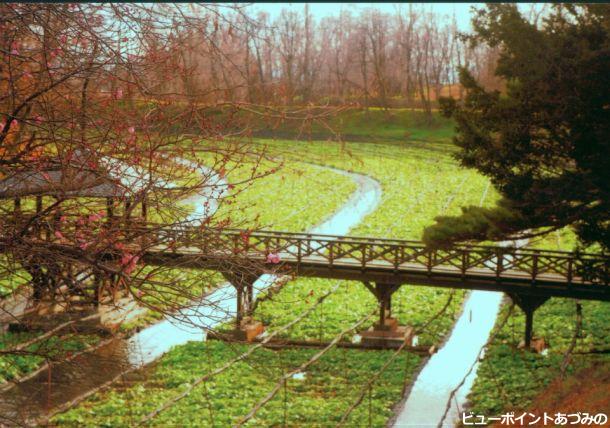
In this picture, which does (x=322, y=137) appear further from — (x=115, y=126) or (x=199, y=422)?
(x=115, y=126)

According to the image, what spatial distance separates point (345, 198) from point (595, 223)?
28376 mm

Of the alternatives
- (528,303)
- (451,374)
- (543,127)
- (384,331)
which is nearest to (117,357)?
(543,127)

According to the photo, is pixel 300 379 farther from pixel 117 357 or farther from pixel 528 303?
pixel 117 357

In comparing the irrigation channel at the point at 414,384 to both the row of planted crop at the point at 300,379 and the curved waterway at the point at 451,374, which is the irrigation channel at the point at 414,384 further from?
the row of planted crop at the point at 300,379

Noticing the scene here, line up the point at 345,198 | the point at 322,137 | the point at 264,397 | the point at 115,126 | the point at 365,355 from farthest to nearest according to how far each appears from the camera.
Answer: the point at 322,137
the point at 345,198
the point at 365,355
the point at 264,397
the point at 115,126

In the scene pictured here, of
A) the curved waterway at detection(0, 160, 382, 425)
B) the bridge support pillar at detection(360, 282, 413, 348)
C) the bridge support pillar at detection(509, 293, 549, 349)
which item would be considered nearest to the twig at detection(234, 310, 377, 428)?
the bridge support pillar at detection(360, 282, 413, 348)

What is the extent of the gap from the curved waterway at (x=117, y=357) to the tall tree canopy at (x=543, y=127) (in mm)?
4793

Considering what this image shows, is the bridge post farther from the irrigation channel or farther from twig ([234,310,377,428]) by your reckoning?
the irrigation channel

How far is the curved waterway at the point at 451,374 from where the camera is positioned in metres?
17.6

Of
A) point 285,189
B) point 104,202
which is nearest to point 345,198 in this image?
point 285,189

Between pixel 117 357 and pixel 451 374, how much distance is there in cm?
1419

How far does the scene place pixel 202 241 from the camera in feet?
22.1

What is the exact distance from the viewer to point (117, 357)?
711cm

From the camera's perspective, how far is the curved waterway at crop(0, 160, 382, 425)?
6.80m
